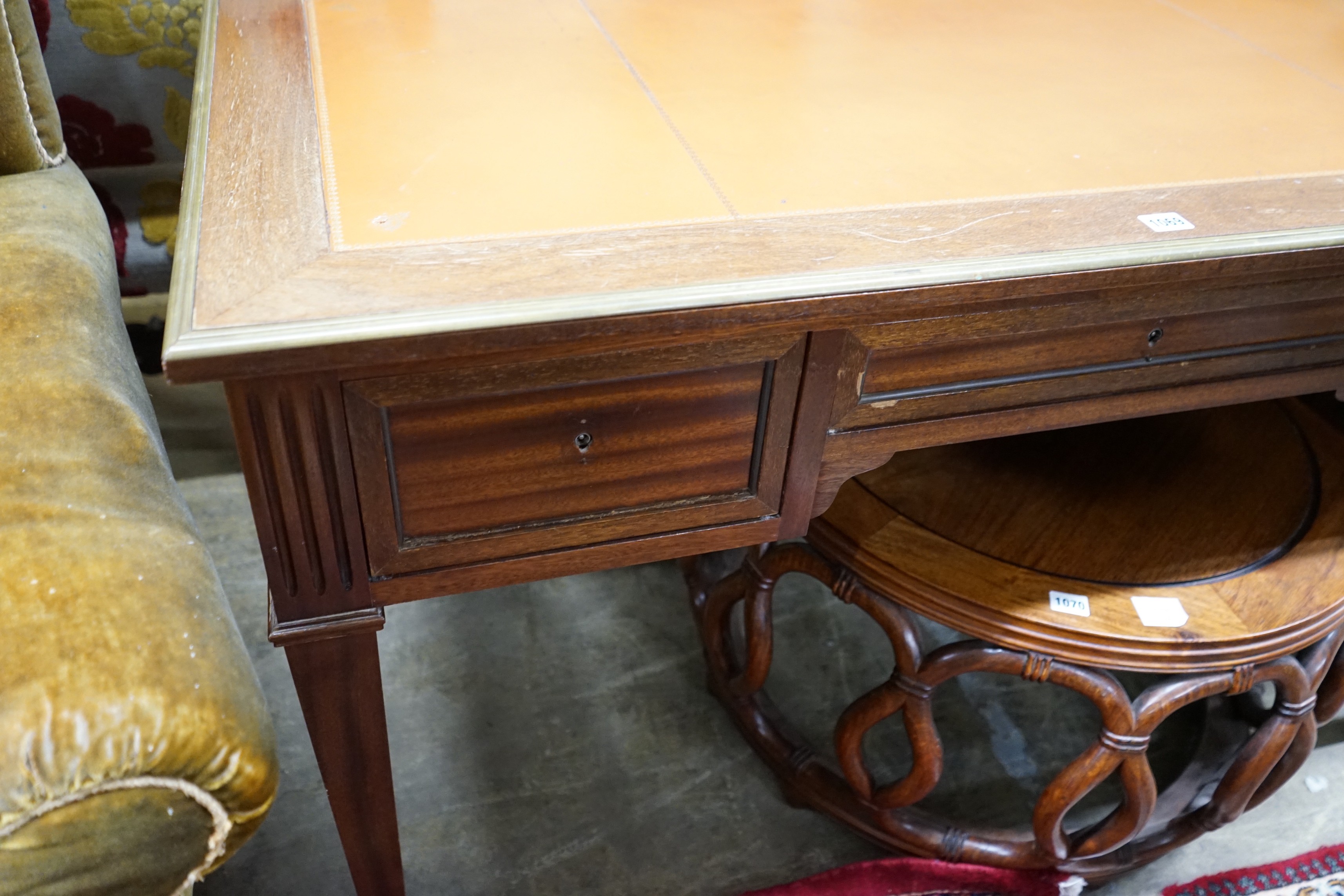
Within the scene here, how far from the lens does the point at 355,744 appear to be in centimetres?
74

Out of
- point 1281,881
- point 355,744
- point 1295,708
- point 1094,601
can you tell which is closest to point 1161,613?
point 1094,601

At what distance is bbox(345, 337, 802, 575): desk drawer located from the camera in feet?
1.92

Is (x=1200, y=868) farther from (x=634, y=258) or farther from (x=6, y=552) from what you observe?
(x=6, y=552)

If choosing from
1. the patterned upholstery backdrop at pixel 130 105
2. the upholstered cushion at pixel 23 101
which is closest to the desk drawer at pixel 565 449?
the upholstered cushion at pixel 23 101

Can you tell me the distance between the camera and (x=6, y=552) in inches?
22.3

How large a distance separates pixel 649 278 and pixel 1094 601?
0.49 metres

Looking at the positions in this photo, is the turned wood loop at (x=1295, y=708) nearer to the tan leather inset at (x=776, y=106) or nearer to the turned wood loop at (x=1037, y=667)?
the turned wood loop at (x=1037, y=667)

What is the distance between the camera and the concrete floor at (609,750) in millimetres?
999

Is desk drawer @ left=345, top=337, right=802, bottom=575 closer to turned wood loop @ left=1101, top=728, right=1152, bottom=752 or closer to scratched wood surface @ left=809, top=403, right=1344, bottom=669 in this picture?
scratched wood surface @ left=809, top=403, right=1344, bottom=669

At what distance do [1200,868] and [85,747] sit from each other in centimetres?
101

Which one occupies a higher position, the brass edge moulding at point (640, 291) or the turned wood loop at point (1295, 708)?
the brass edge moulding at point (640, 291)

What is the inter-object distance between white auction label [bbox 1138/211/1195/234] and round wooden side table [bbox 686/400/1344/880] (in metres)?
0.31

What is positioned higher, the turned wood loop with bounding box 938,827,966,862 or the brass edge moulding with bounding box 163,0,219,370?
the brass edge moulding with bounding box 163,0,219,370

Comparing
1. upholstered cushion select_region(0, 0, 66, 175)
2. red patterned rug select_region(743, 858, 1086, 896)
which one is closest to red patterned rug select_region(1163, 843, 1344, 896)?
red patterned rug select_region(743, 858, 1086, 896)
